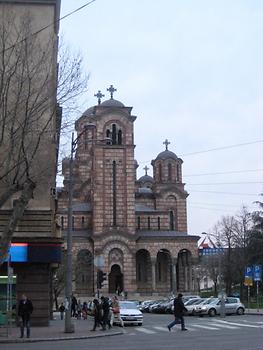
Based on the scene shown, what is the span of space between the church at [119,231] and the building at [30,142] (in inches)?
2019

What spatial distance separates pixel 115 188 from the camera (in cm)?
8756

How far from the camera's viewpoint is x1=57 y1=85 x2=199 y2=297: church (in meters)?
85.7

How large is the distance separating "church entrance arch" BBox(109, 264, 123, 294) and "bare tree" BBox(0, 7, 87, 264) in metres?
63.7

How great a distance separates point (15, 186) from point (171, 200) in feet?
259

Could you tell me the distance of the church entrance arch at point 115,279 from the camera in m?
86.8

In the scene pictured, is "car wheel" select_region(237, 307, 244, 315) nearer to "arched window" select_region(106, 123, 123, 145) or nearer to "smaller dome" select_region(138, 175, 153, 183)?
"arched window" select_region(106, 123, 123, 145)

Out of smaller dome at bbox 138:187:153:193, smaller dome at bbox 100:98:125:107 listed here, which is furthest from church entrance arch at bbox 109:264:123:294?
smaller dome at bbox 100:98:125:107

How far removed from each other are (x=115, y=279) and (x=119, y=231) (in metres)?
7.57

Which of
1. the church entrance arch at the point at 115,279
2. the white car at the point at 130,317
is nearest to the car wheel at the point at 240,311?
the white car at the point at 130,317

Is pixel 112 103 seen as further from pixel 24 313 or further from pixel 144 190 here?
pixel 24 313

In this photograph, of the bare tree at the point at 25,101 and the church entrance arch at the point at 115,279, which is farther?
the church entrance arch at the point at 115,279

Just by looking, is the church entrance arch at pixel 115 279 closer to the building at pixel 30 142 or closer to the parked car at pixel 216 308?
the parked car at pixel 216 308

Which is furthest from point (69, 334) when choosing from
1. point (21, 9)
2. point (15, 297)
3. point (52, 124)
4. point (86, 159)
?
point (86, 159)

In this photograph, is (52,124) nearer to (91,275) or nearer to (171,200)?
(91,275)
